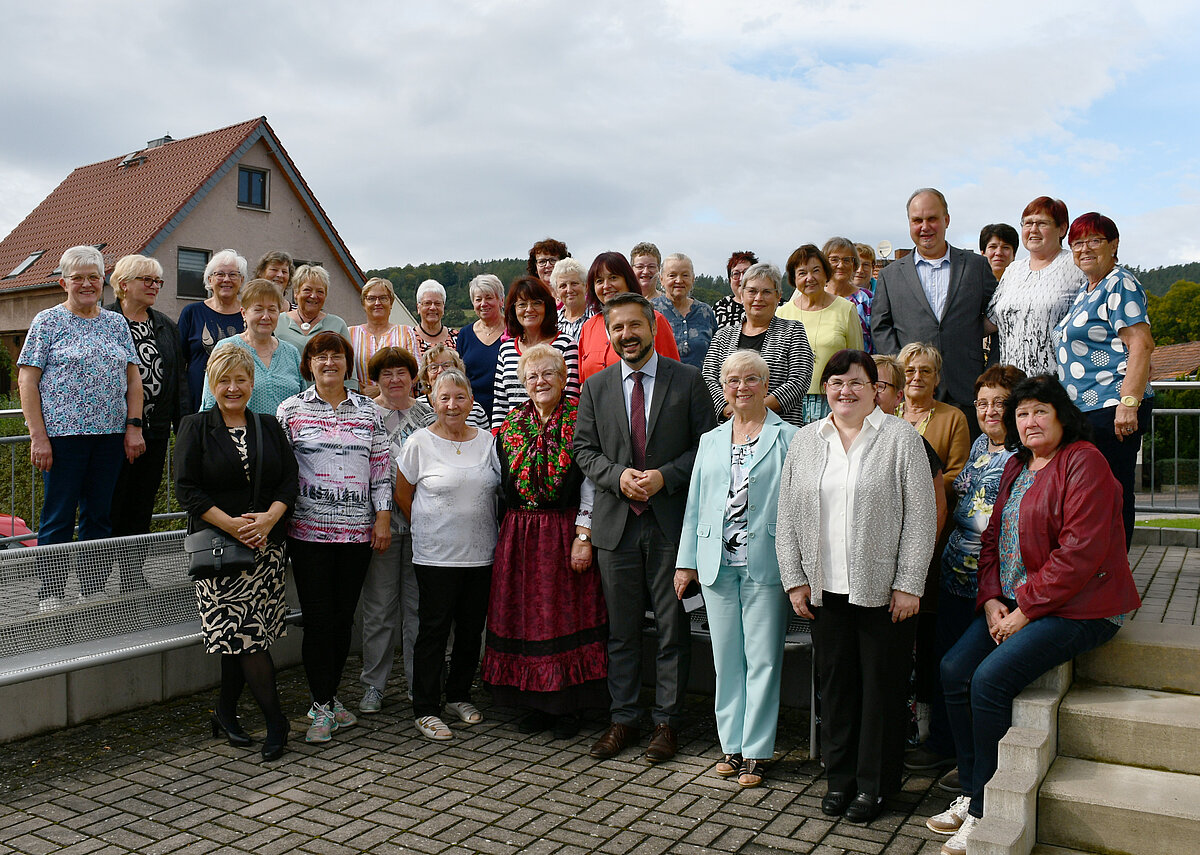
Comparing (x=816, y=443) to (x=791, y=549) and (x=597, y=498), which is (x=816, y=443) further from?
(x=597, y=498)

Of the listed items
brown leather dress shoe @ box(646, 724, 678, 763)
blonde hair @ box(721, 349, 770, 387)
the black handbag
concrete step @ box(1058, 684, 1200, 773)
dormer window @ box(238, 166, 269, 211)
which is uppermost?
dormer window @ box(238, 166, 269, 211)

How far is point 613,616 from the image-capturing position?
5145 mm

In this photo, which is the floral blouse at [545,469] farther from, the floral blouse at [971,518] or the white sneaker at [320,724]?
the floral blouse at [971,518]

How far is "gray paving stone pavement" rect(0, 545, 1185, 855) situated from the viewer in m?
3.96

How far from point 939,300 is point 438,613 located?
3.43m

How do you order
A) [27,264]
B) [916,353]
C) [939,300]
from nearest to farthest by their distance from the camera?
[916,353]
[939,300]
[27,264]

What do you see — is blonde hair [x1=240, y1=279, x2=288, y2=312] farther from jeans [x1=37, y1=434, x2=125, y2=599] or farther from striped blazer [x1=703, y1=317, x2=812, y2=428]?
striped blazer [x1=703, y1=317, x2=812, y2=428]

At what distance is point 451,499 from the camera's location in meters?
5.31

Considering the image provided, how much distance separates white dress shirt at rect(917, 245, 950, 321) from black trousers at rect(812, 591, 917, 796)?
2285 mm

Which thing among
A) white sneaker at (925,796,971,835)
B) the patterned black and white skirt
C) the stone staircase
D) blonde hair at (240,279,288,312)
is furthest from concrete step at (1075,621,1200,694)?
blonde hair at (240,279,288,312)

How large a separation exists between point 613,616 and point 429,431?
4.74 feet

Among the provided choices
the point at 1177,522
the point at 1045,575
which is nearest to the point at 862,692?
the point at 1045,575

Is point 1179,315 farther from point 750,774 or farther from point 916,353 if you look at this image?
point 750,774

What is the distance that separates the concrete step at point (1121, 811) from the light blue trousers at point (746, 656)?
1278 millimetres
